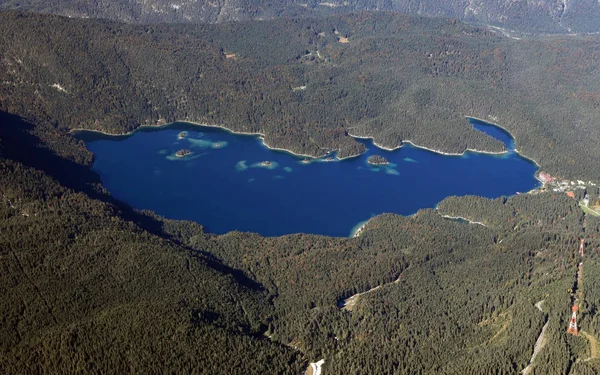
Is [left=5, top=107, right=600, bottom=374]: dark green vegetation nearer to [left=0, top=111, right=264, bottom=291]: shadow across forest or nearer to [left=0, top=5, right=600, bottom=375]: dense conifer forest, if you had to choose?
[left=0, top=5, right=600, bottom=375]: dense conifer forest

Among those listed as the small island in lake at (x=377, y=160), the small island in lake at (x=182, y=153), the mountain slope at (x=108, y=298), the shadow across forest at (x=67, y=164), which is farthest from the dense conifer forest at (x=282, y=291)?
the small island in lake at (x=377, y=160)

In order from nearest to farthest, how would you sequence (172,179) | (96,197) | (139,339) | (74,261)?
1. (139,339)
2. (74,261)
3. (96,197)
4. (172,179)

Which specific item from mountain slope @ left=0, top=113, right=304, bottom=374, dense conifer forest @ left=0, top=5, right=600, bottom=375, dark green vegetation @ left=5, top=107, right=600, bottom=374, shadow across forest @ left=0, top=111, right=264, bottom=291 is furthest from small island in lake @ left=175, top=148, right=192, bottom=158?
mountain slope @ left=0, top=113, right=304, bottom=374

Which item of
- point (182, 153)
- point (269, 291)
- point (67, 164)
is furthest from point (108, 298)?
point (182, 153)

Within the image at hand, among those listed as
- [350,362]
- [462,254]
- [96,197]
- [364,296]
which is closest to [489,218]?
[462,254]

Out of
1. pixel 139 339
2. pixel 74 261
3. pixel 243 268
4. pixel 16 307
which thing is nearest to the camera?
pixel 139 339

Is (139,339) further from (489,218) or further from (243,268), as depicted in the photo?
(489,218)

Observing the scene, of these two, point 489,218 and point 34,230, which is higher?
point 34,230

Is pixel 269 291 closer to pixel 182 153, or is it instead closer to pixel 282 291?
pixel 282 291
